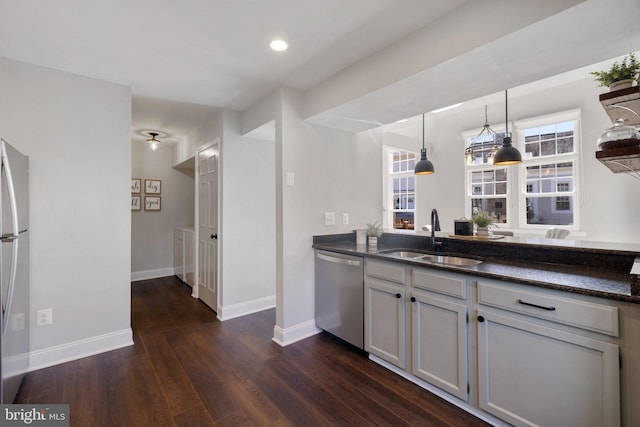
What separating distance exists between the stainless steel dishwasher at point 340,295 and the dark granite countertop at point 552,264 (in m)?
0.19

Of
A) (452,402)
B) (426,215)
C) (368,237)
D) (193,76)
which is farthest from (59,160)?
(426,215)

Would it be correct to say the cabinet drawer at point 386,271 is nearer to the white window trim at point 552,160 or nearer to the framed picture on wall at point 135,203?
the white window trim at point 552,160

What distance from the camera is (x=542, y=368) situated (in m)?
1.47

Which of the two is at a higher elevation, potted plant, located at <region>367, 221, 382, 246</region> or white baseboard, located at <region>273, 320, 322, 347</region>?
potted plant, located at <region>367, 221, 382, 246</region>

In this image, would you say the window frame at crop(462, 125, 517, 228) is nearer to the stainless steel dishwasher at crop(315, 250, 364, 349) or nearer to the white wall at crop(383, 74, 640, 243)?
the white wall at crop(383, 74, 640, 243)

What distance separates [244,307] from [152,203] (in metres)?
3.12

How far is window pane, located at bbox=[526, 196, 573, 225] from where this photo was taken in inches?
179

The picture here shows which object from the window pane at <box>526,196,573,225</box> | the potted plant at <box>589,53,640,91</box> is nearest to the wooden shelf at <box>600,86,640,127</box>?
the potted plant at <box>589,53,640,91</box>

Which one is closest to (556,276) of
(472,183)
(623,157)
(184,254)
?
(623,157)

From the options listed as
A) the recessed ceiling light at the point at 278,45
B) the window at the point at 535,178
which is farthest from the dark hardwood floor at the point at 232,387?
the window at the point at 535,178

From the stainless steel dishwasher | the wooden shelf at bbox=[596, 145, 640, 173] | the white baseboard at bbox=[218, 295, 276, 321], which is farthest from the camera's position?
the white baseboard at bbox=[218, 295, 276, 321]

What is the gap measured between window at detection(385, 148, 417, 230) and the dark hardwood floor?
4.05 metres

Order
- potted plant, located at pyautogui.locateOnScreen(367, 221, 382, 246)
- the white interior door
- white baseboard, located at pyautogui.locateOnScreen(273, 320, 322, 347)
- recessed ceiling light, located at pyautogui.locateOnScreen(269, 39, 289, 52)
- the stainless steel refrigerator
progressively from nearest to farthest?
1. the stainless steel refrigerator
2. recessed ceiling light, located at pyautogui.locateOnScreen(269, 39, 289, 52)
3. white baseboard, located at pyautogui.locateOnScreen(273, 320, 322, 347)
4. potted plant, located at pyautogui.locateOnScreen(367, 221, 382, 246)
5. the white interior door

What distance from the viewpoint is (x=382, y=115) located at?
2814mm
